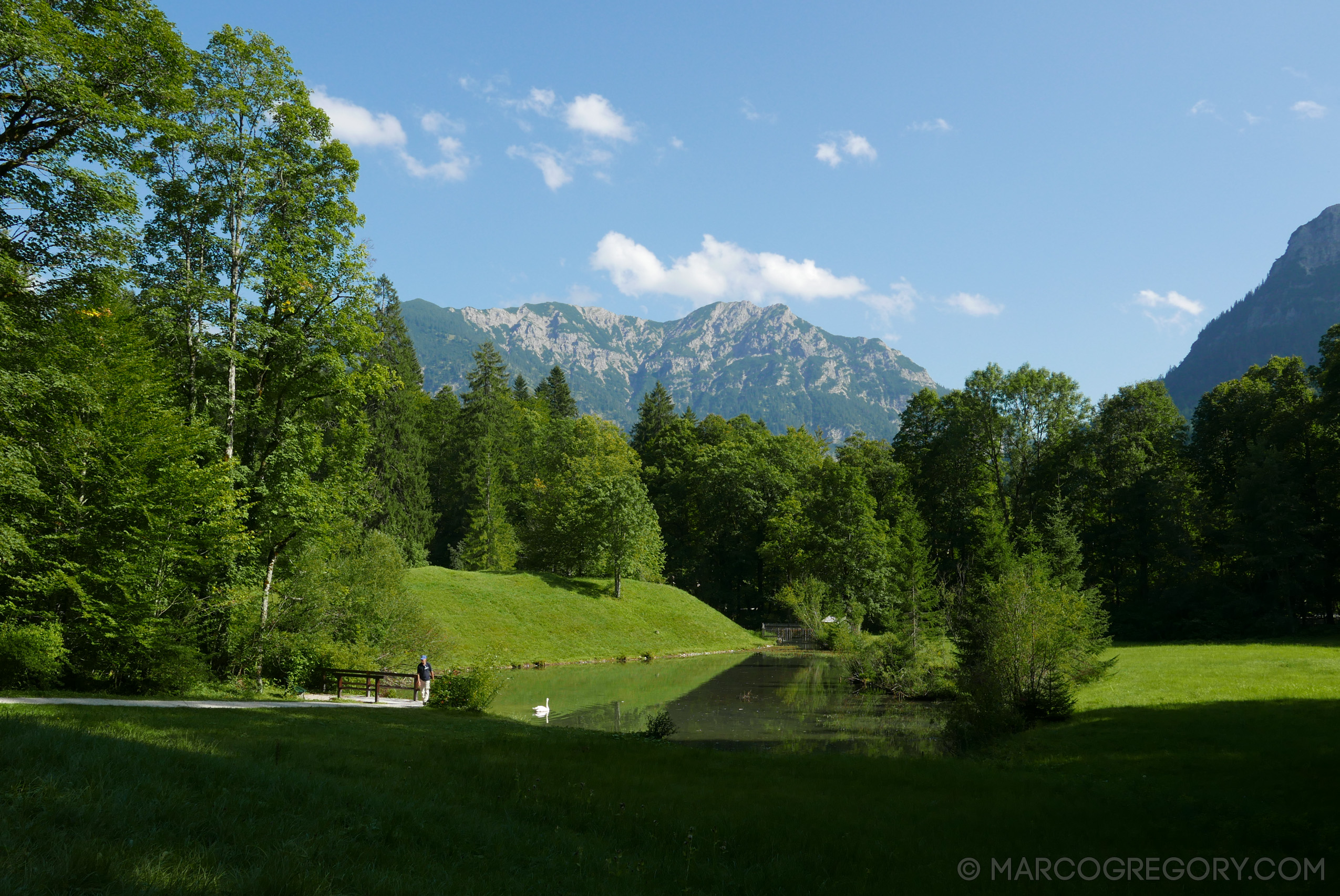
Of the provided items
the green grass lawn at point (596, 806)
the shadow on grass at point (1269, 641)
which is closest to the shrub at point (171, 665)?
the green grass lawn at point (596, 806)

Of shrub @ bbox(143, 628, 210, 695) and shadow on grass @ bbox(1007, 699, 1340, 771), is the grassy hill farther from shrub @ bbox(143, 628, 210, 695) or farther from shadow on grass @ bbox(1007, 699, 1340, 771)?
shadow on grass @ bbox(1007, 699, 1340, 771)

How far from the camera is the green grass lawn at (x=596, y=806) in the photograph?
17.3ft

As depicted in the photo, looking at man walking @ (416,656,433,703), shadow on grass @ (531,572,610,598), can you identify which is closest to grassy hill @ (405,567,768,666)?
shadow on grass @ (531,572,610,598)

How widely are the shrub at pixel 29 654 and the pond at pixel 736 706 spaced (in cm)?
1234

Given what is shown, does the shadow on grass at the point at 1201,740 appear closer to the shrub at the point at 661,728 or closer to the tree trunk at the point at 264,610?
the shrub at the point at 661,728

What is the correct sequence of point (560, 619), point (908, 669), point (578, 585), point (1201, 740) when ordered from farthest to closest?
point (578, 585) → point (560, 619) → point (908, 669) → point (1201, 740)

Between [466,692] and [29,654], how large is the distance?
10.9m

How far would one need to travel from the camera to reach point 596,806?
9.49 meters

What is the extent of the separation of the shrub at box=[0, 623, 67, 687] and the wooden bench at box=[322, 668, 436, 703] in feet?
26.1

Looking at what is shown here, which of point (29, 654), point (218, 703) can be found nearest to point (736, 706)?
point (218, 703)

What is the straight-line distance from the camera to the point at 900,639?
1232 inches

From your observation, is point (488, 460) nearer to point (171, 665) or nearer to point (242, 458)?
point (242, 458)

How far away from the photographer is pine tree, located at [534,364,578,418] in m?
99.3

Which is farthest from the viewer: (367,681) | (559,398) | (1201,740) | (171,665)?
(559,398)
